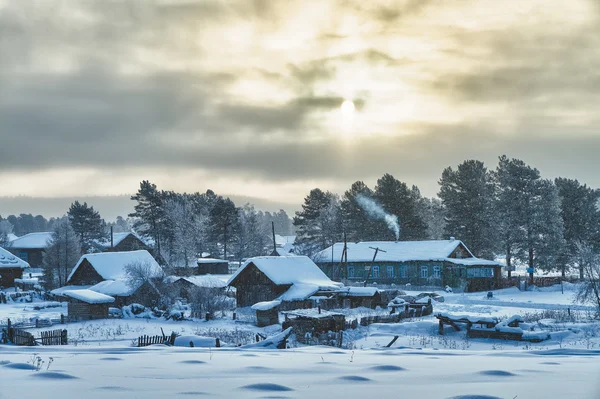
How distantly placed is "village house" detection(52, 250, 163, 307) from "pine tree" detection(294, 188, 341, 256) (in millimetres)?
39838

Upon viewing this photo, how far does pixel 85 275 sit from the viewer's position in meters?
53.2

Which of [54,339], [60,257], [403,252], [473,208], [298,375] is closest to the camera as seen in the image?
[298,375]

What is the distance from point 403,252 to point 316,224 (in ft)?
93.8

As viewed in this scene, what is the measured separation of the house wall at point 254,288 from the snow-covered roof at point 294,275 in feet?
1.71

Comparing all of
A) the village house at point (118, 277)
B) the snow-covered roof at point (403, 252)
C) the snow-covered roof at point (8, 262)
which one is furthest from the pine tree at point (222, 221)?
the village house at point (118, 277)

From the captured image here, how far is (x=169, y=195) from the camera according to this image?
92438mm

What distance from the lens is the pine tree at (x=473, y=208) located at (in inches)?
2864

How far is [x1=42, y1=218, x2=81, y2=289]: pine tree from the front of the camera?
207 ft

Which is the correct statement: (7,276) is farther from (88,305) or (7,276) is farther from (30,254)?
(88,305)

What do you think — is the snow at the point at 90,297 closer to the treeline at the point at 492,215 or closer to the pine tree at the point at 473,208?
the treeline at the point at 492,215

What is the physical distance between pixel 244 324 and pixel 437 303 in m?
18.0

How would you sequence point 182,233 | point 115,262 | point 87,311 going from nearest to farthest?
point 87,311, point 115,262, point 182,233

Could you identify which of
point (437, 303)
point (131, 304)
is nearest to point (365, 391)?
point (131, 304)

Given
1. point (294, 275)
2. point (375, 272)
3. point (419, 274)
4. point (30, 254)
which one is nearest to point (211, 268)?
point (375, 272)
